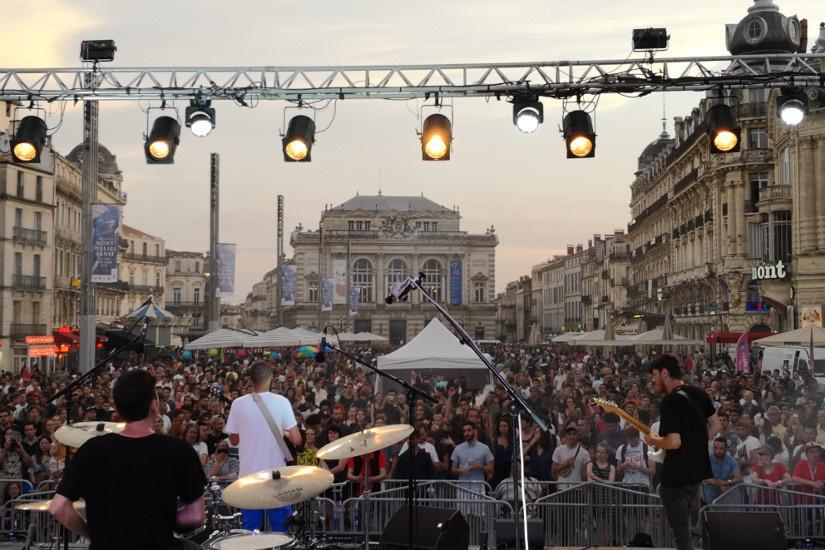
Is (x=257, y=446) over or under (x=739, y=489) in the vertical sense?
over

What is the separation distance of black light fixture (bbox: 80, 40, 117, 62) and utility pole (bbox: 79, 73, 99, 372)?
2286mm

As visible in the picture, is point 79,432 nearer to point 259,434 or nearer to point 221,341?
point 259,434

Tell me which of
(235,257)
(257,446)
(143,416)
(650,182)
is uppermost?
(650,182)

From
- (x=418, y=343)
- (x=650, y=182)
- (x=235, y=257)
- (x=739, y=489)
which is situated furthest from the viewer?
(x=650, y=182)

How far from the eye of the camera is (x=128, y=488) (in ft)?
14.0

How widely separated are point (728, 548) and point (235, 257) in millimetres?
20885

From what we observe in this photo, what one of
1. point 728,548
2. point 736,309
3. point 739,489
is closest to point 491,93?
point 739,489

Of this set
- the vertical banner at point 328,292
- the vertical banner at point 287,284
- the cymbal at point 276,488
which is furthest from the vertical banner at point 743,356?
the vertical banner at point 328,292

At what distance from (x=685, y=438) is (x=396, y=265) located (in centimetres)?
9483

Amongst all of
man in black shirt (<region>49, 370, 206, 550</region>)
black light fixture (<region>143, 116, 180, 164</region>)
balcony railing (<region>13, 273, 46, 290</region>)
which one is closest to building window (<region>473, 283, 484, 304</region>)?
balcony railing (<region>13, 273, 46, 290</region>)

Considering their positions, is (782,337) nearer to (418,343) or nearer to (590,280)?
(418,343)

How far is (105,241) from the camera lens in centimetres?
1437

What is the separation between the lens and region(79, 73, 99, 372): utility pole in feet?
46.0

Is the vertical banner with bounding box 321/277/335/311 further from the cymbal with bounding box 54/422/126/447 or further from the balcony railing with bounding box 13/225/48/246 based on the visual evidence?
the cymbal with bounding box 54/422/126/447
